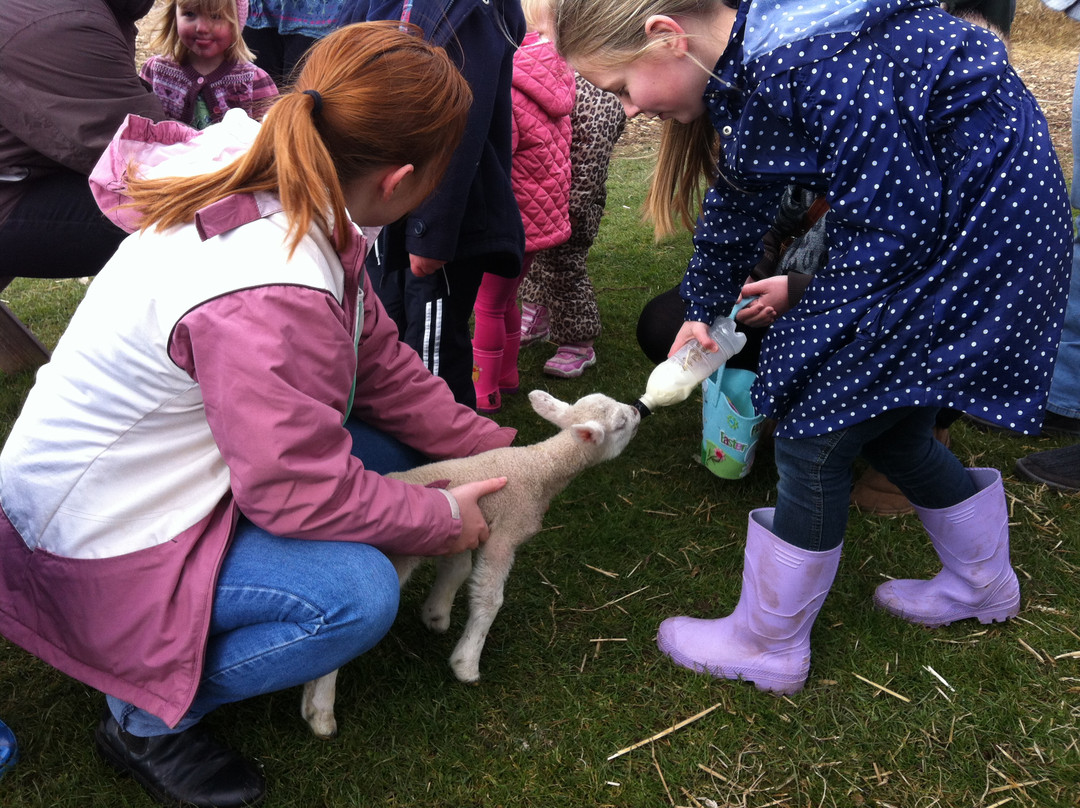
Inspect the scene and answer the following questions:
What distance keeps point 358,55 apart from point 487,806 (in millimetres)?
1884

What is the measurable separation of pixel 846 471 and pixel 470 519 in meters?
1.02

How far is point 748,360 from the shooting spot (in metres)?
3.58

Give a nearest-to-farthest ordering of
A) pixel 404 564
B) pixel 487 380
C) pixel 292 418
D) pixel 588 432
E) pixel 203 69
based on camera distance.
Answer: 1. pixel 292 418
2. pixel 404 564
3. pixel 588 432
4. pixel 487 380
5. pixel 203 69

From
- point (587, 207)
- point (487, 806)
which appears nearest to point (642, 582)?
point (487, 806)

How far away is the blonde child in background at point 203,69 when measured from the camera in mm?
4691

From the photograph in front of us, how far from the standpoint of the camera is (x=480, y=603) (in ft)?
8.90

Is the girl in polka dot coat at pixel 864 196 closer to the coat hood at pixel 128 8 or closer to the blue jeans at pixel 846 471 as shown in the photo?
the blue jeans at pixel 846 471

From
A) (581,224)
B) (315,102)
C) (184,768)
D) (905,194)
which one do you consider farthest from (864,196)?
(581,224)

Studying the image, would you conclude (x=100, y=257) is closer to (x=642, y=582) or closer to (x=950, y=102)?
(x=642, y=582)

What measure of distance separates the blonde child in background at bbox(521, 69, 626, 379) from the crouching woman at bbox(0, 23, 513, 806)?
2490 millimetres

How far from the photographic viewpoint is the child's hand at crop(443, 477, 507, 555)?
95.8 inches

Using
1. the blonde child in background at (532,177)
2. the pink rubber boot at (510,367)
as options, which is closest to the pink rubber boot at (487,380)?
the blonde child in background at (532,177)

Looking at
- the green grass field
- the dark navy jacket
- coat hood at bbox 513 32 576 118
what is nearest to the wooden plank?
the green grass field

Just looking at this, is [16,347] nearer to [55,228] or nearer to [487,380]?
[55,228]
